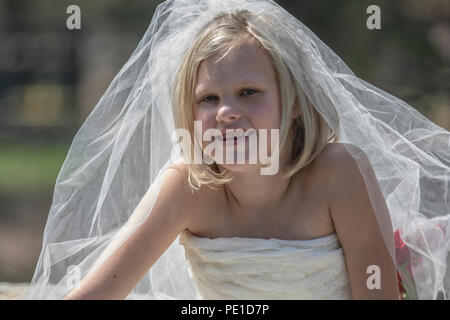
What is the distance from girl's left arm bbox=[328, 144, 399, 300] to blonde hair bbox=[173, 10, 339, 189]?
97 millimetres

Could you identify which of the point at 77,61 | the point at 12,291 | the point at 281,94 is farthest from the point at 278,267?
the point at 77,61

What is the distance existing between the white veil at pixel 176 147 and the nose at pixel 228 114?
23 cm

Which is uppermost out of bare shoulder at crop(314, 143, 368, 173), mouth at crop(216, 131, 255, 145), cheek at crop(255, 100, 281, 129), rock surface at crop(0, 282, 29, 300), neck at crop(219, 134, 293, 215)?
cheek at crop(255, 100, 281, 129)

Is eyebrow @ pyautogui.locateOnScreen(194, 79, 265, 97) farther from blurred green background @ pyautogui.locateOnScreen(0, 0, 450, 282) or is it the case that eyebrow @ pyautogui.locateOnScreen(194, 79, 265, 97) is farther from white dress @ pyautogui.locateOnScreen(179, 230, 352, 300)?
blurred green background @ pyautogui.locateOnScreen(0, 0, 450, 282)

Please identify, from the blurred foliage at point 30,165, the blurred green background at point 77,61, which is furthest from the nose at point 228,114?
the blurred foliage at point 30,165

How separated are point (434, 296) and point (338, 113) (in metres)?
0.56

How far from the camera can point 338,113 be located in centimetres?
198

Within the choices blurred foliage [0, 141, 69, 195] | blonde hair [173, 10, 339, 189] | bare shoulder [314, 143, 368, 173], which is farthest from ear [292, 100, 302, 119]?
blurred foliage [0, 141, 69, 195]

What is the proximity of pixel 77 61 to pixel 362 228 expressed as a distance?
816 cm

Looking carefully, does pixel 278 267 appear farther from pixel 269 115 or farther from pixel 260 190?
pixel 269 115

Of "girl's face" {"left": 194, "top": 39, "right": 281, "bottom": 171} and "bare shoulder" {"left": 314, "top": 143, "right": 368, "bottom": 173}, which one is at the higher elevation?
"girl's face" {"left": 194, "top": 39, "right": 281, "bottom": 171}

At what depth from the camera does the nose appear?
1.75 m

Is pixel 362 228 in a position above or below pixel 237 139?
below

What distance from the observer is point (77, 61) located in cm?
952
